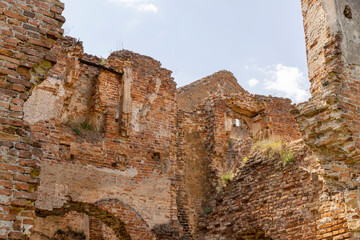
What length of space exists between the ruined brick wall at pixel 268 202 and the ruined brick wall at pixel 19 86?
15.1 ft

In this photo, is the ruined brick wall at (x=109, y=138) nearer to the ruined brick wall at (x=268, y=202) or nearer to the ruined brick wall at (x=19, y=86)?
the ruined brick wall at (x=268, y=202)

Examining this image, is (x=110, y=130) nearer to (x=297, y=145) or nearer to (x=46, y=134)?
(x=46, y=134)

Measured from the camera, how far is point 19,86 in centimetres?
441

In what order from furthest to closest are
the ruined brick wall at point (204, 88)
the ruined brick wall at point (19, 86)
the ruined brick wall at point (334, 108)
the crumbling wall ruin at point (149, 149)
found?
the ruined brick wall at point (204, 88), the ruined brick wall at point (334, 108), the crumbling wall ruin at point (149, 149), the ruined brick wall at point (19, 86)

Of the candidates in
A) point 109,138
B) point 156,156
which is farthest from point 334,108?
point 109,138

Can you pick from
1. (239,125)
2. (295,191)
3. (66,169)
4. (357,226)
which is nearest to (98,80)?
(66,169)

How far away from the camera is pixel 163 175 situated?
9.72 m

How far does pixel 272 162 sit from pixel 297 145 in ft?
1.97

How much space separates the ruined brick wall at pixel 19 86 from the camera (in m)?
4.11

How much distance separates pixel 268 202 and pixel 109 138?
365cm

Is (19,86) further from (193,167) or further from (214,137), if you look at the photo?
(214,137)

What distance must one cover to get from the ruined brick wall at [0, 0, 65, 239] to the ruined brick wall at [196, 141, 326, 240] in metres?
4.60

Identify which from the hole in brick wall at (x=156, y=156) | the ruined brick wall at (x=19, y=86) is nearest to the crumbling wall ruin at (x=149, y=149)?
the ruined brick wall at (x=19, y=86)

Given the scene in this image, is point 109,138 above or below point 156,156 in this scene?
above
